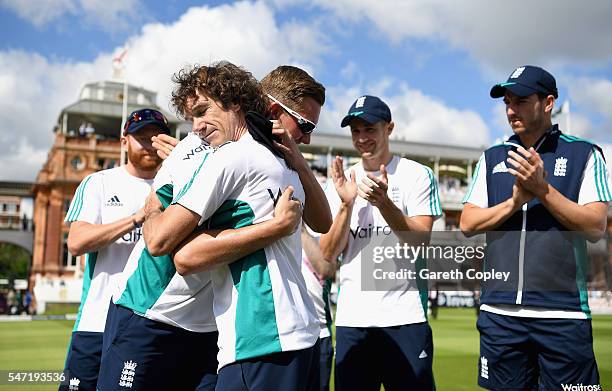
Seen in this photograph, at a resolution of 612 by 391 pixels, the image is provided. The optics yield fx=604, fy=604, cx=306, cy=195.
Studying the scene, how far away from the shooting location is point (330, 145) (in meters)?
70.9

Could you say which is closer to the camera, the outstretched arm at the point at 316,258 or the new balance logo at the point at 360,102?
the new balance logo at the point at 360,102

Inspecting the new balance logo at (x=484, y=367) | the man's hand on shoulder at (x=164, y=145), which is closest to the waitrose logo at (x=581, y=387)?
the new balance logo at (x=484, y=367)

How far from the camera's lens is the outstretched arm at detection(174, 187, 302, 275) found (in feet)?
8.37

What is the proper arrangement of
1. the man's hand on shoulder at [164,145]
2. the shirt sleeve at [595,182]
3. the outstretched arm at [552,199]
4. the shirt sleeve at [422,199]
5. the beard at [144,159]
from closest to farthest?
the man's hand on shoulder at [164,145], the outstretched arm at [552,199], the shirt sleeve at [595,182], the beard at [144,159], the shirt sleeve at [422,199]

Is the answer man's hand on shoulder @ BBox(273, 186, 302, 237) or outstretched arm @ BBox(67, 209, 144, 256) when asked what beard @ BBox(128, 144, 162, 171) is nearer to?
outstretched arm @ BBox(67, 209, 144, 256)

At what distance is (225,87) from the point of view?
9.18 feet

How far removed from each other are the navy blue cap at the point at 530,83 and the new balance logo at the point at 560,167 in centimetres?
47

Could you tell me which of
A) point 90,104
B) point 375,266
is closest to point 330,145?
point 90,104

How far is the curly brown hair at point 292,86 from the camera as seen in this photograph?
314 centimetres

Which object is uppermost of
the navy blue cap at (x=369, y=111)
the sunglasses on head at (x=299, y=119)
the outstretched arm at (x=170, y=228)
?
the navy blue cap at (x=369, y=111)

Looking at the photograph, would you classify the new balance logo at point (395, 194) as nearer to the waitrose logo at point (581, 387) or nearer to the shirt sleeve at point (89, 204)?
the waitrose logo at point (581, 387)

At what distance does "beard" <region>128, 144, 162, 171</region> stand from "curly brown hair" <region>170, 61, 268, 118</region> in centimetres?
182

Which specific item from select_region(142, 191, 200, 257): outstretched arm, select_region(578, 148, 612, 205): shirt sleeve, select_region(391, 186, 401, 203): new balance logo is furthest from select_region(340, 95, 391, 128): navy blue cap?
select_region(142, 191, 200, 257): outstretched arm

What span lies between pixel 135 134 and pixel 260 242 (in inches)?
96.3
